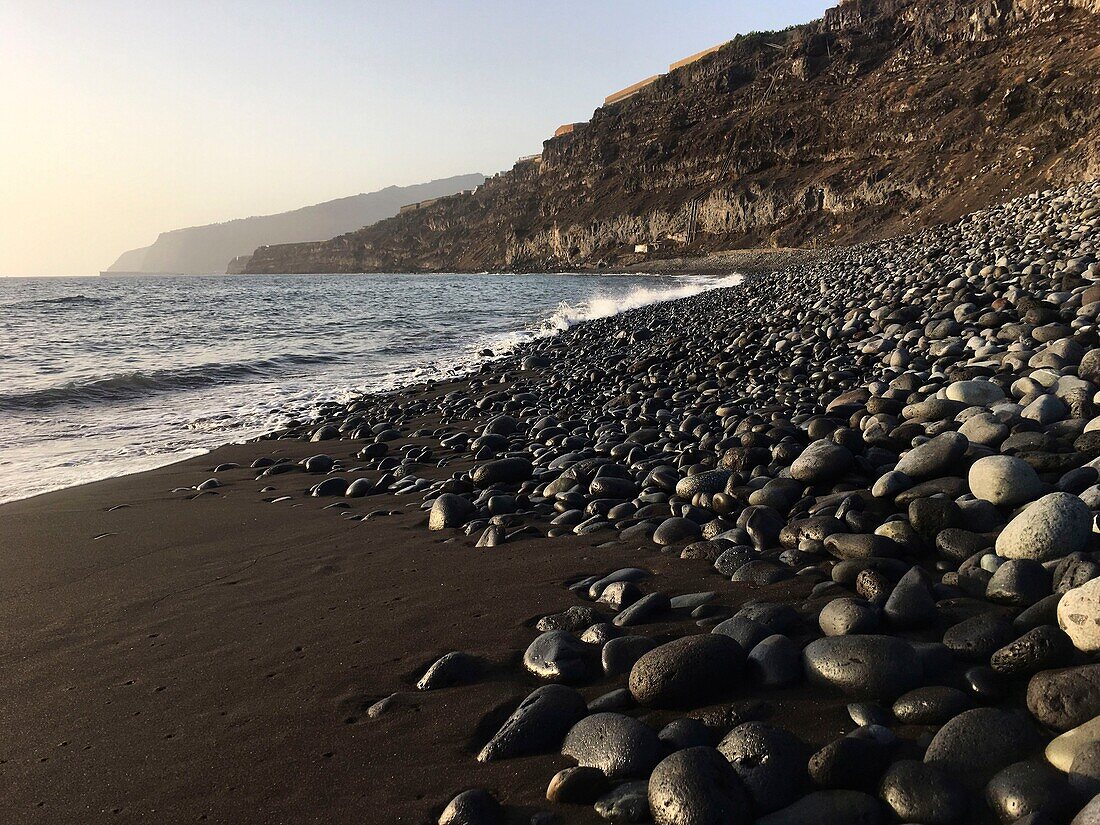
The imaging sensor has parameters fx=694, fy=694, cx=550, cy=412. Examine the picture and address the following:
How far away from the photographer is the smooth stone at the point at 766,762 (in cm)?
146

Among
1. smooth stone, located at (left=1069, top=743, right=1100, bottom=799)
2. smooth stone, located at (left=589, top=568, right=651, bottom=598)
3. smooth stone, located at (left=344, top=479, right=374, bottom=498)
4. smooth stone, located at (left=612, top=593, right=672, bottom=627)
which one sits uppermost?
smooth stone, located at (left=1069, top=743, right=1100, bottom=799)

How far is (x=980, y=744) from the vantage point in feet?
4.86

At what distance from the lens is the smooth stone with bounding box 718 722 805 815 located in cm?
146

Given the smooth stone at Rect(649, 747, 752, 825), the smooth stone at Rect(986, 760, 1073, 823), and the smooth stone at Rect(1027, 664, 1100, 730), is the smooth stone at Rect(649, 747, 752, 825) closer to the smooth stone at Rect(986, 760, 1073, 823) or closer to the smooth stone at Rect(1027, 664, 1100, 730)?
the smooth stone at Rect(986, 760, 1073, 823)

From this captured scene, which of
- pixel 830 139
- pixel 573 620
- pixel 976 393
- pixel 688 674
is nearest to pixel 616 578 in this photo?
pixel 573 620

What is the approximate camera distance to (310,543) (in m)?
3.93

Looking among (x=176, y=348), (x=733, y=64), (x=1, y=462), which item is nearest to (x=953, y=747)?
(x=1, y=462)

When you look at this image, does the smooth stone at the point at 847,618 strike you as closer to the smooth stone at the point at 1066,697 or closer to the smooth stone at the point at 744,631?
the smooth stone at the point at 744,631

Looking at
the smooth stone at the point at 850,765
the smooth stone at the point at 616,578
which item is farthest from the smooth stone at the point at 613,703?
the smooth stone at the point at 616,578

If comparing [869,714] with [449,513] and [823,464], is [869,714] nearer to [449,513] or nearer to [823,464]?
[823,464]

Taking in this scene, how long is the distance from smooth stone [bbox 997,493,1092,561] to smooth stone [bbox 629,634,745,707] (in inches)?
43.3

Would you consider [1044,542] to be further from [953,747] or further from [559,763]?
[559,763]

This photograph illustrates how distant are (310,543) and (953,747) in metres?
3.31

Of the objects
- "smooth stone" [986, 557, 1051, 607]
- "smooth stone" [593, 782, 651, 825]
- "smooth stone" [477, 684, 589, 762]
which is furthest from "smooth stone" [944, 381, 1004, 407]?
"smooth stone" [593, 782, 651, 825]
